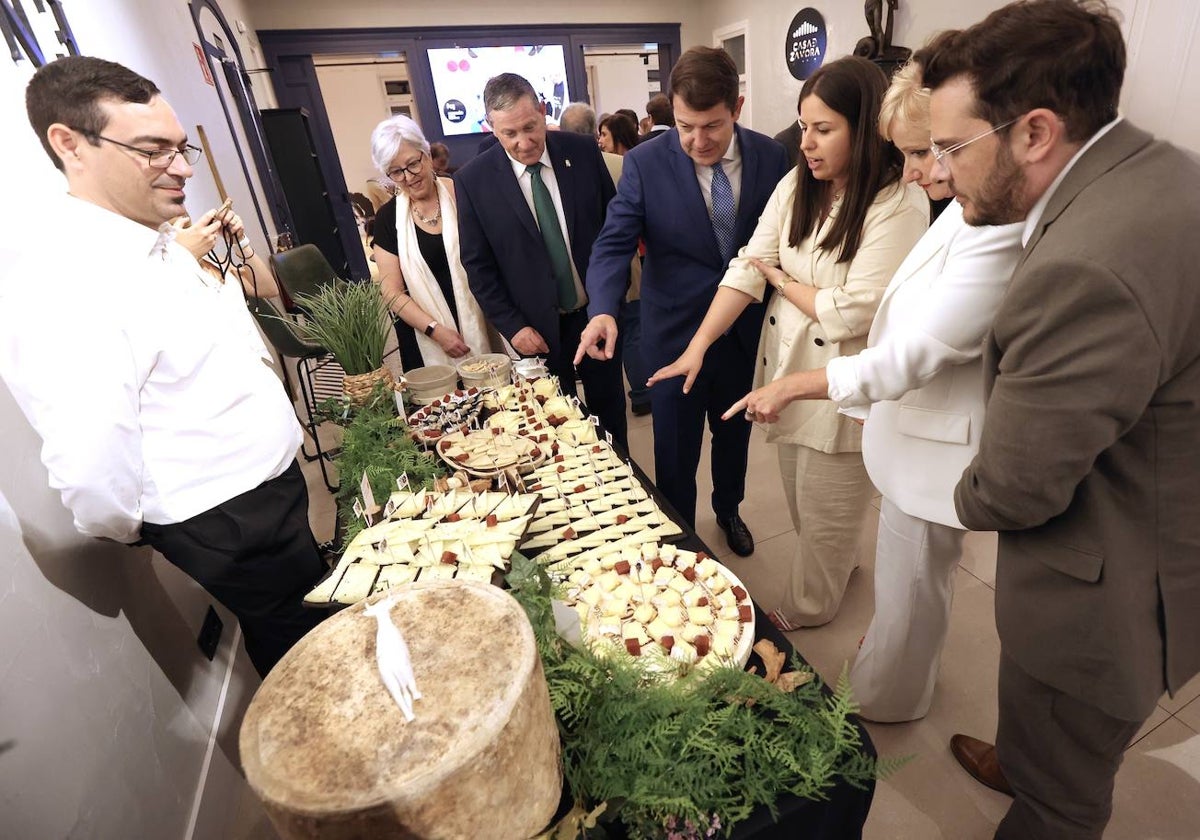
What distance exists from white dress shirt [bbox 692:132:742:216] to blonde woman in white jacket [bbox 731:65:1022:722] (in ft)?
2.12

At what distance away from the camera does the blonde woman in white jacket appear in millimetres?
1020

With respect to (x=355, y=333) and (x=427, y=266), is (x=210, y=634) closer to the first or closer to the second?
(x=355, y=333)

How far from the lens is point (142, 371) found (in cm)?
119

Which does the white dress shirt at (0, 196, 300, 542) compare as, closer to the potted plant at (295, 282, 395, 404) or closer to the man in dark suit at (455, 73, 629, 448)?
the potted plant at (295, 282, 395, 404)

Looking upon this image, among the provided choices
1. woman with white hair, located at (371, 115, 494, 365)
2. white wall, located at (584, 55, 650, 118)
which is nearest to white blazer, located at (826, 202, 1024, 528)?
woman with white hair, located at (371, 115, 494, 365)

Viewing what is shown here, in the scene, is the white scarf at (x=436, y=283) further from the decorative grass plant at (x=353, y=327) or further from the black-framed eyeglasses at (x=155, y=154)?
the black-framed eyeglasses at (x=155, y=154)

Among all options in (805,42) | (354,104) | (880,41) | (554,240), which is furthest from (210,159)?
(354,104)

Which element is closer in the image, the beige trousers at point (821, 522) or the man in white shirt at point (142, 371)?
the man in white shirt at point (142, 371)

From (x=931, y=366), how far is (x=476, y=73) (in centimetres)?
730

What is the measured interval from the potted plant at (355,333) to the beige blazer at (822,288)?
1136mm

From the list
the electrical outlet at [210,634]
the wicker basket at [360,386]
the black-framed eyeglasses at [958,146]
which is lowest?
the electrical outlet at [210,634]

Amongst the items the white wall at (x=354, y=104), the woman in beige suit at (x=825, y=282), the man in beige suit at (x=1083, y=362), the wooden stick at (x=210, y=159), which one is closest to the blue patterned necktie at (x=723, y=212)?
the woman in beige suit at (x=825, y=282)

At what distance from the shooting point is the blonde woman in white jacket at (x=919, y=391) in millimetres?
1020

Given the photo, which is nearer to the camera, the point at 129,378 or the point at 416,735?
the point at 416,735
